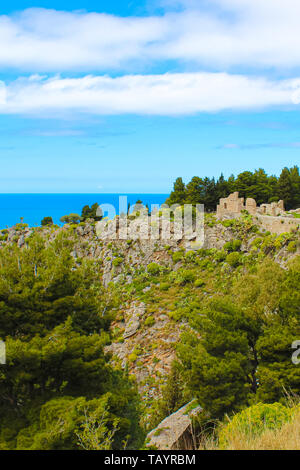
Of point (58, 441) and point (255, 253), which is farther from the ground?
point (255, 253)

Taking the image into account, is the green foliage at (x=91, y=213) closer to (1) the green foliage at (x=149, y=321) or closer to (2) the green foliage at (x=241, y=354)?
(1) the green foliage at (x=149, y=321)

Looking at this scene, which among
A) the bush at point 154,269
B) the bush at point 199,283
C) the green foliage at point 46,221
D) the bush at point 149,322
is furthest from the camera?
the green foliage at point 46,221

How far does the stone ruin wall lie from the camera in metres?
29.8

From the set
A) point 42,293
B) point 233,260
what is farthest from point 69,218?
point 42,293

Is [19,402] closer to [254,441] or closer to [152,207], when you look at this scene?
[254,441]

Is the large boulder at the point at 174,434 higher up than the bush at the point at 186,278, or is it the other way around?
the bush at the point at 186,278

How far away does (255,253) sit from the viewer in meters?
29.4

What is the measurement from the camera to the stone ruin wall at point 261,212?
29.8m

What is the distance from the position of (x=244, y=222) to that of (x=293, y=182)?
18.7m

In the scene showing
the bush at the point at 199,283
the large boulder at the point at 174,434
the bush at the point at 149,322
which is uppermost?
the bush at the point at 199,283

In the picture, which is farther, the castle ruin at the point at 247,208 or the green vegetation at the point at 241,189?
the green vegetation at the point at 241,189

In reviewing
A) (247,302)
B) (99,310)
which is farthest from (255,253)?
(99,310)

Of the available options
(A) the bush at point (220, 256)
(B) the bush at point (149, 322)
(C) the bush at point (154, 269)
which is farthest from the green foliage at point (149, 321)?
(A) the bush at point (220, 256)

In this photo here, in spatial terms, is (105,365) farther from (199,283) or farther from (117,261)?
(117,261)
